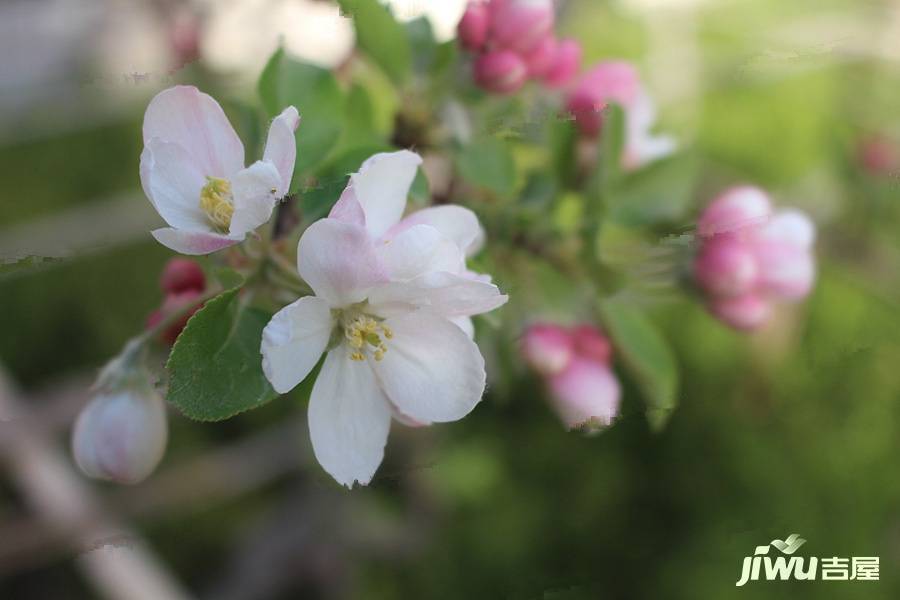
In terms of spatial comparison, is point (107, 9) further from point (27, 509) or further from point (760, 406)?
point (760, 406)

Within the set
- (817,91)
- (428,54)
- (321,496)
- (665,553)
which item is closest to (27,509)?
(321,496)

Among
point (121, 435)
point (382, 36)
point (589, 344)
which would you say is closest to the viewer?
point (121, 435)

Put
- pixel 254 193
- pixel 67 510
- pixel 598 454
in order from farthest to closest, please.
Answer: pixel 598 454 → pixel 67 510 → pixel 254 193

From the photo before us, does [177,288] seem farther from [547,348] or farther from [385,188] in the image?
[547,348]

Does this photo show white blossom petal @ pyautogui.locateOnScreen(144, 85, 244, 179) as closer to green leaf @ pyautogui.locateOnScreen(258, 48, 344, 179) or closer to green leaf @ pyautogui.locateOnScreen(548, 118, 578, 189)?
green leaf @ pyautogui.locateOnScreen(258, 48, 344, 179)

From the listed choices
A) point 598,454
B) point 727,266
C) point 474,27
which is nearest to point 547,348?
point 727,266
